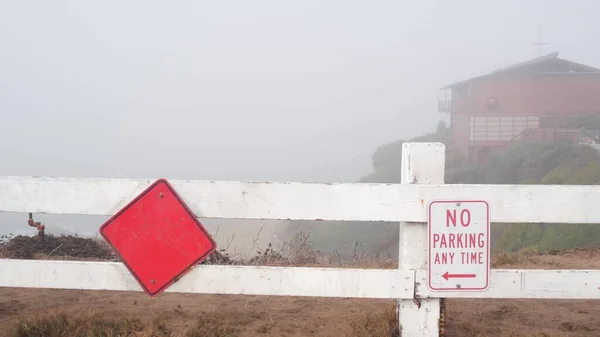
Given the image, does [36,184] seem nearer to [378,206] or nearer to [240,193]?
[240,193]

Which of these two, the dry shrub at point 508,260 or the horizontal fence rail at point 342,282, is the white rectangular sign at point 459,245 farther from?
the dry shrub at point 508,260

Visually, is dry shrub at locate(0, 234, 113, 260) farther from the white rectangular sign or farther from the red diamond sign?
the white rectangular sign

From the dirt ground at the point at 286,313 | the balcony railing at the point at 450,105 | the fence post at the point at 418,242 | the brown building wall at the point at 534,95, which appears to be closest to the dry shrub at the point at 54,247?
the dirt ground at the point at 286,313

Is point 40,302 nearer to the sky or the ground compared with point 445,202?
nearer to the ground

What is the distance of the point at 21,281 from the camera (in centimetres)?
388

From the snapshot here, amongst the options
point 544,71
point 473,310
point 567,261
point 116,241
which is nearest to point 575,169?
point 544,71

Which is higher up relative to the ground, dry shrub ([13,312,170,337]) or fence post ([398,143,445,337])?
fence post ([398,143,445,337])

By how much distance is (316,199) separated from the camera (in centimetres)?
374

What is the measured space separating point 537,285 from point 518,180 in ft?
134

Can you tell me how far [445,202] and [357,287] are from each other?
78cm

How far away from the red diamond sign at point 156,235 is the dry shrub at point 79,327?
39 cm

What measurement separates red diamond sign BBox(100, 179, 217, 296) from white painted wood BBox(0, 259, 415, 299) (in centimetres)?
9

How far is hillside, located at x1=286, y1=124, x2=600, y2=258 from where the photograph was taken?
22.6 metres

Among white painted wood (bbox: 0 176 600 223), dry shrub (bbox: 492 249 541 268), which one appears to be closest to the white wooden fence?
white painted wood (bbox: 0 176 600 223)
